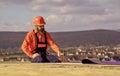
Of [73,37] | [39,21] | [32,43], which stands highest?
[73,37]

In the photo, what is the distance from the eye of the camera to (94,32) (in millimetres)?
149875

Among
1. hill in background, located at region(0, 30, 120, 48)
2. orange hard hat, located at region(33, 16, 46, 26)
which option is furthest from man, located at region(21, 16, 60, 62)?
hill in background, located at region(0, 30, 120, 48)

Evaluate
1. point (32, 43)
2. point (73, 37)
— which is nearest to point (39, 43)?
point (32, 43)

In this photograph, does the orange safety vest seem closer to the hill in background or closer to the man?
the man

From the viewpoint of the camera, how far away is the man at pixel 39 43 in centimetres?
1463

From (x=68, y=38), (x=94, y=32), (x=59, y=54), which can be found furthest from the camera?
(x=94, y=32)

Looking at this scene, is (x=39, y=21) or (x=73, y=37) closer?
(x=39, y=21)

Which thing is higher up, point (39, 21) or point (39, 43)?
point (39, 21)

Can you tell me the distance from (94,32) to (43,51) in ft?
445

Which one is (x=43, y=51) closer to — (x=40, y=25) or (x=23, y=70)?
(x=40, y=25)

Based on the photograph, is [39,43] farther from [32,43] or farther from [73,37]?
[73,37]

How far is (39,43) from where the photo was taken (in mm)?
14922

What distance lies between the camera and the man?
48.0 ft

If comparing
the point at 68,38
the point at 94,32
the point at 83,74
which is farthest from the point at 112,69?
the point at 94,32
